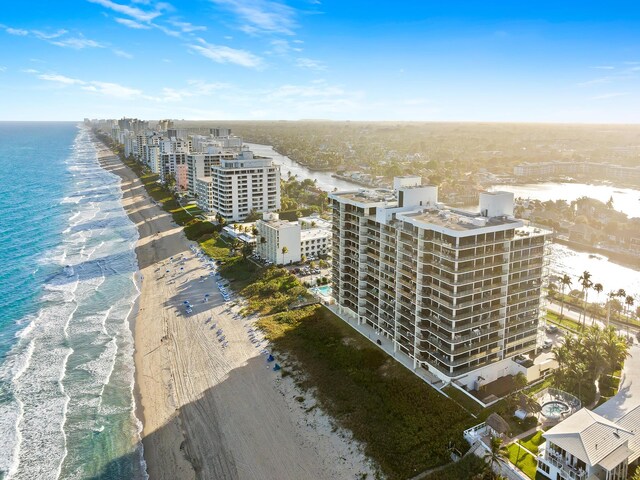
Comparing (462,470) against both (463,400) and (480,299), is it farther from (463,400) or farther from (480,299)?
(480,299)

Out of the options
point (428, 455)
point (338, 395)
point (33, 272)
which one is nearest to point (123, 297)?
point (33, 272)

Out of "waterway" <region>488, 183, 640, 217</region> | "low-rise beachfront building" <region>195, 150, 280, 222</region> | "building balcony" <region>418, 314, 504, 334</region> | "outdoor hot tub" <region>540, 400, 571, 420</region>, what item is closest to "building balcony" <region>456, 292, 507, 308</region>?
"building balcony" <region>418, 314, 504, 334</region>

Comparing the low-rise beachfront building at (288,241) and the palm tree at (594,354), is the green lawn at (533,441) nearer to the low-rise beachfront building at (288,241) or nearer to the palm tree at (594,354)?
the palm tree at (594,354)

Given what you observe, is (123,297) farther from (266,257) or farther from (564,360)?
(564,360)

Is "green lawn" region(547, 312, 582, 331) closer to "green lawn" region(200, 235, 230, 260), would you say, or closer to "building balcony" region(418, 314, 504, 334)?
"building balcony" region(418, 314, 504, 334)

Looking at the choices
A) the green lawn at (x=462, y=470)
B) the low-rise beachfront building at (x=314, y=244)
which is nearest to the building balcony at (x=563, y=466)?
the green lawn at (x=462, y=470)

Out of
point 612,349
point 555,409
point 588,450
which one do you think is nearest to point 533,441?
point 555,409
